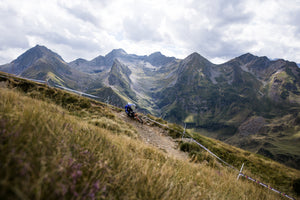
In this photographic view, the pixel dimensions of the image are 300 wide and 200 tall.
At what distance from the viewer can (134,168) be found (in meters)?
2.40

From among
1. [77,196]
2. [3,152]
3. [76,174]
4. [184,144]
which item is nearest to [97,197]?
[77,196]

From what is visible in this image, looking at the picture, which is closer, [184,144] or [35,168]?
[35,168]

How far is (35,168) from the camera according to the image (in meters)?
1.27

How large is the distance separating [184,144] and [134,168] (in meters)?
12.1

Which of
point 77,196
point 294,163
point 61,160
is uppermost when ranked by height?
point 61,160

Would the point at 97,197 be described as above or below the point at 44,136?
below

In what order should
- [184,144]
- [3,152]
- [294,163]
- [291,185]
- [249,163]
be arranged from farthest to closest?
1. [294,163]
2. [249,163]
3. [184,144]
4. [291,185]
5. [3,152]

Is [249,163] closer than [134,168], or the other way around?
[134,168]

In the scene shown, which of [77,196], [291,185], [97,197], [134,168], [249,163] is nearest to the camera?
[77,196]

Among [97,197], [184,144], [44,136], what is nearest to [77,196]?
[97,197]

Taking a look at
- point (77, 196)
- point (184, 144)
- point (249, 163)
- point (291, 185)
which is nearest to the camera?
point (77, 196)

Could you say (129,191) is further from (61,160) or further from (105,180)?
(61,160)

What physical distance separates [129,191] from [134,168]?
613 mm

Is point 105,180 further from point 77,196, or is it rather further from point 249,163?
point 249,163
